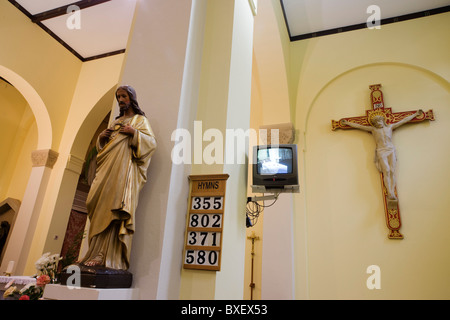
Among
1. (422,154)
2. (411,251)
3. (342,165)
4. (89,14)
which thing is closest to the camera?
(411,251)

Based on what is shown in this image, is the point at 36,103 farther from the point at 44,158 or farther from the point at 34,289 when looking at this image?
the point at 34,289

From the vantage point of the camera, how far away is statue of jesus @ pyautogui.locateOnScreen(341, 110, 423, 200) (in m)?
4.66

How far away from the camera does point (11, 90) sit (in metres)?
7.42

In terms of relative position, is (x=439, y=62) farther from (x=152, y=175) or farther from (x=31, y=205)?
(x=31, y=205)

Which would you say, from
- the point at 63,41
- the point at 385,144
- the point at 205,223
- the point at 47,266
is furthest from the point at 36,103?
the point at 385,144

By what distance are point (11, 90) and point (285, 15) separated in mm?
6436

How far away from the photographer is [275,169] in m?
2.94

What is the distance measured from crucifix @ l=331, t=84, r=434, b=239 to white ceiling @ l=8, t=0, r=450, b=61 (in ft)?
4.49

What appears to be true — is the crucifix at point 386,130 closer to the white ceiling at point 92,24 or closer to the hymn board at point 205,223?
the hymn board at point 205,223

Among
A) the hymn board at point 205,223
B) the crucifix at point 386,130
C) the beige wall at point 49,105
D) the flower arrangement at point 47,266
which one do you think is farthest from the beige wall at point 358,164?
the beige wall at point 49,105

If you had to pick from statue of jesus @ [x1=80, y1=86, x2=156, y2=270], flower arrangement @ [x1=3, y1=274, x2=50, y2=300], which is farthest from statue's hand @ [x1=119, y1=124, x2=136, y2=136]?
flower arrangement @ [x1=3, y1=274, x2=50, y2=300]

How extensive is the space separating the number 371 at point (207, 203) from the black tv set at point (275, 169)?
0.76 metres

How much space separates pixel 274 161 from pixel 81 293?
1923 millimetres

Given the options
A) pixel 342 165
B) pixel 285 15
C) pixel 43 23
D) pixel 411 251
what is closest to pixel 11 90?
pixel 43 23
